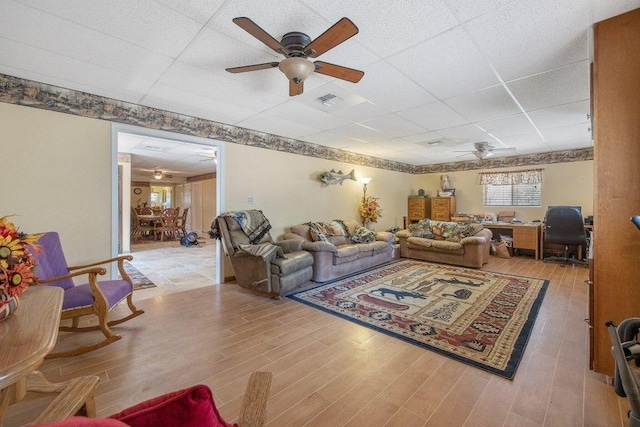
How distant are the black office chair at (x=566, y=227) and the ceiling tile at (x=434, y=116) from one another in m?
2.82

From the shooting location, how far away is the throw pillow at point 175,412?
49 centimetres

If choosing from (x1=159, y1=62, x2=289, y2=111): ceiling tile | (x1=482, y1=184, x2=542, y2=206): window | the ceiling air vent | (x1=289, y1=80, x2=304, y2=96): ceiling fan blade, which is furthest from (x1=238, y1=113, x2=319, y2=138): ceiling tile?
(x1=482, y1=184, x2=542, y2=206): window

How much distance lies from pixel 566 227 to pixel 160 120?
22.5 ft

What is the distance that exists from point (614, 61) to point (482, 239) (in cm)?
356

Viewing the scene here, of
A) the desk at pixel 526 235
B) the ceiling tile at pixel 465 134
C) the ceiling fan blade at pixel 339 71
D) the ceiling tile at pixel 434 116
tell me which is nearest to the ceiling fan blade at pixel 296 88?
the ceiling fan blade at pixel 339 71

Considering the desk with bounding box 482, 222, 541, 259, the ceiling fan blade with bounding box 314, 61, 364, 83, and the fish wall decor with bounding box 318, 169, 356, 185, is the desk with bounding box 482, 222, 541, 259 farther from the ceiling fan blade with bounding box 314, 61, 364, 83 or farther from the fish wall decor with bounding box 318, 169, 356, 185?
the ceiling fan blade with bounding box 314, 61, 364, 83

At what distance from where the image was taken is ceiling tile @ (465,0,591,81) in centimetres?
175

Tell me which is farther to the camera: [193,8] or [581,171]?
[581,171]

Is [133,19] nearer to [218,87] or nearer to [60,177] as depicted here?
[218,87]

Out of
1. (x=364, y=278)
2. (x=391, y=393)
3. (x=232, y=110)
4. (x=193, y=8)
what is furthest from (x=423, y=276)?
(x=193, y=8)

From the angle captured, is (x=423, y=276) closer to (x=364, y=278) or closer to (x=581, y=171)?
(x=364, y=278)

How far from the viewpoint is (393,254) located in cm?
560

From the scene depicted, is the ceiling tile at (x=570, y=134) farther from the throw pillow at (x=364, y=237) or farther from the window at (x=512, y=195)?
the throw pillow at (x=364, y=237)

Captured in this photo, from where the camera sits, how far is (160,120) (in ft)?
11.7
